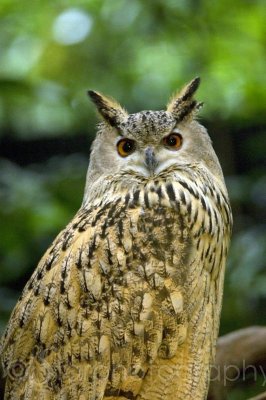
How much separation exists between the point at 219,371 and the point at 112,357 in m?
0.77

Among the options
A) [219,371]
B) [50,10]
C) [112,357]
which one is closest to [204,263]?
[112,357]

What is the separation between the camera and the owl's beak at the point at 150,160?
10.2 ft

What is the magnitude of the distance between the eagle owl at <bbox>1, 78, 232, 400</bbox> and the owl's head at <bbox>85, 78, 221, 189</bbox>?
0.16 metres

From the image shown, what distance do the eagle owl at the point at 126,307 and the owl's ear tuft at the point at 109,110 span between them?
0.40 meters

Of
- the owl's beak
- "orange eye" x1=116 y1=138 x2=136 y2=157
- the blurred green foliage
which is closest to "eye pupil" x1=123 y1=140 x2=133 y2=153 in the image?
"orange eye" x1=116 y1=138 x2=136 y2=157

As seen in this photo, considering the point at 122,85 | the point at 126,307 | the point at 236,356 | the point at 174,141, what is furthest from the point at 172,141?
the point at 122,85

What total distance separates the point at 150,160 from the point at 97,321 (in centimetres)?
65

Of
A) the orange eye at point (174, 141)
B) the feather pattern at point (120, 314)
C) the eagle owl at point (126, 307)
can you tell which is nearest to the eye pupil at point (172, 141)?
the orange eye at point (174, 141)

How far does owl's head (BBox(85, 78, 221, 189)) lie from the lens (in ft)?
10.3

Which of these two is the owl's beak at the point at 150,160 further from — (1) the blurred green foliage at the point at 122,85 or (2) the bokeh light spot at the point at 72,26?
(2) the bokeh light spot at the point at 72,26

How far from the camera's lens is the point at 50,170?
4527 mm

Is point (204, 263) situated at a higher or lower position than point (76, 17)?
lower

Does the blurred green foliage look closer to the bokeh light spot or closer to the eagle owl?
the bokeh light spot

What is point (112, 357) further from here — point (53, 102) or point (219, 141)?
point (219, 141)
